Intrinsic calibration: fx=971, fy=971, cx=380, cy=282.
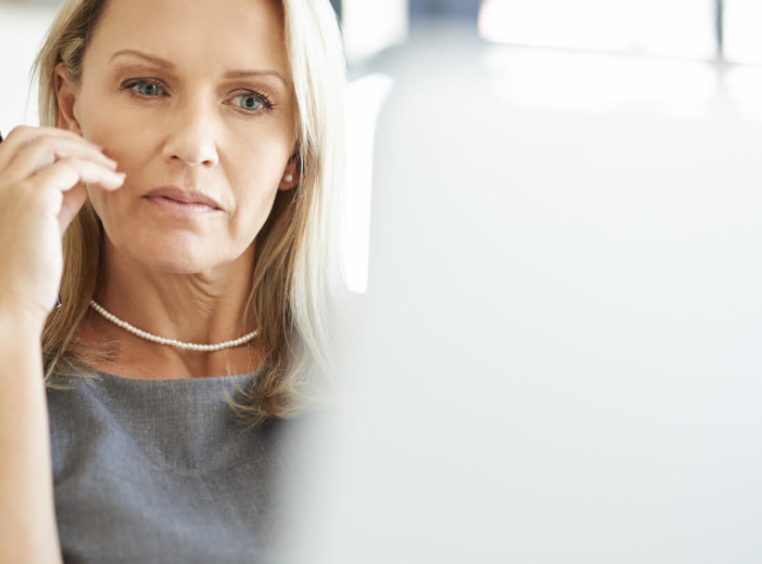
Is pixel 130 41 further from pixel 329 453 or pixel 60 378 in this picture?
pixel 329 453

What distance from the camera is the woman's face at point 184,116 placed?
1.06 metres

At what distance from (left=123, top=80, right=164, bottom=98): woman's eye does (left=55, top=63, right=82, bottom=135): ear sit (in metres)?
0.12

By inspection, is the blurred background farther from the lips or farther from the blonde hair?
the lips

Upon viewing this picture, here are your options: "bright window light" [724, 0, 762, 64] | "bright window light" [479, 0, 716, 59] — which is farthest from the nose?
"bright window light" [724, 0, 762, 64]

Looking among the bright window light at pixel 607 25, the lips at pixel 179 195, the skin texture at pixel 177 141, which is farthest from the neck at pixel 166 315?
the bright window light at pixel 607 25

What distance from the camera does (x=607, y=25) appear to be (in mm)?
1396

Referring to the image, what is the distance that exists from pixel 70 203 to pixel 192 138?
15cm

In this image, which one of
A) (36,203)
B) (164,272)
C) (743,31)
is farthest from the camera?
(743,31)

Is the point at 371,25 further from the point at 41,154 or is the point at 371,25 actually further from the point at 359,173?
the point at 41,154

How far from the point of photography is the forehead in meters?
1.07

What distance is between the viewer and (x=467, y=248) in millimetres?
1287

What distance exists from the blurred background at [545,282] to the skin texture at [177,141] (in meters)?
0.22

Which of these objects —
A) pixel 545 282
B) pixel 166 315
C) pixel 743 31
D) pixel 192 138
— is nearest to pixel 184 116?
pixel 192 138

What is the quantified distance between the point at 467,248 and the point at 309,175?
0.76 feet
